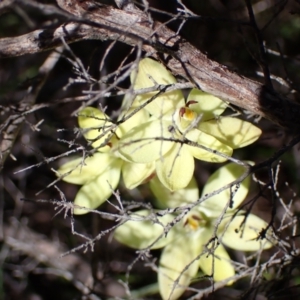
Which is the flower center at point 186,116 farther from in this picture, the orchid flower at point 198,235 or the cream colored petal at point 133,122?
the orchid flower at point 198,235

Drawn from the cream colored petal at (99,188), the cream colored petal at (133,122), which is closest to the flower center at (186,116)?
the cream colored petal at (133,122)

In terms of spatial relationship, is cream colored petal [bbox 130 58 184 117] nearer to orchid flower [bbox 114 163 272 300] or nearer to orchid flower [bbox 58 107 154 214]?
orchid flower [bbox 58 107 154 214]

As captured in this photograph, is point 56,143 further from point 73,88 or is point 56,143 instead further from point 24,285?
point 24,285

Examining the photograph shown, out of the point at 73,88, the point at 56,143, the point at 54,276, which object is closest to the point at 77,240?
the point at 54,276

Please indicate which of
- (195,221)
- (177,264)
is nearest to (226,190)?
(195,221)

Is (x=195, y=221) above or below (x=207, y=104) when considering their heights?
below

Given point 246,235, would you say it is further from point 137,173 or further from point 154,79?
point 154,79
